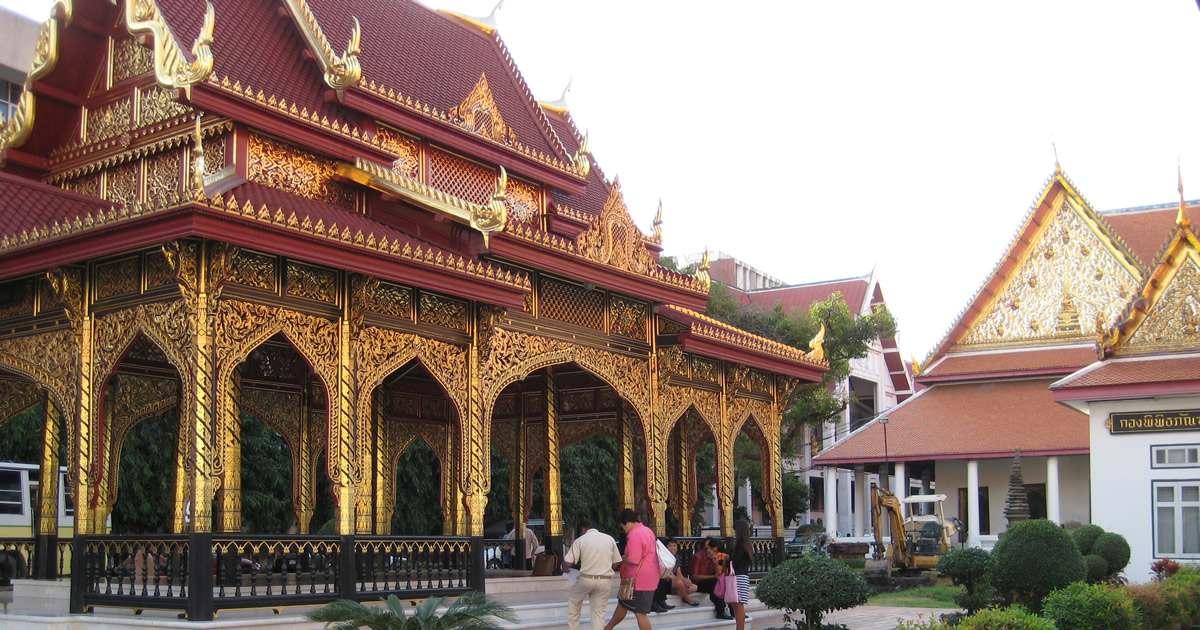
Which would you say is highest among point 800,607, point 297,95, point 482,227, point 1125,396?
point 297,95

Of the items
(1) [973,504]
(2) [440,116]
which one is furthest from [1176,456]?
(2) [440,116]

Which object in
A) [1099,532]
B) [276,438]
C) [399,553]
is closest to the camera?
[399,553]

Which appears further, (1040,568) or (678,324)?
(678,324)

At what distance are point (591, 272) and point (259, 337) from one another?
4.87 metres

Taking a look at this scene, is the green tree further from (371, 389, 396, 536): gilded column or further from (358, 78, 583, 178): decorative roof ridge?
(358, 78, 583, 178): decorative roof ridge

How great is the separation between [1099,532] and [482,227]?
11.7 m

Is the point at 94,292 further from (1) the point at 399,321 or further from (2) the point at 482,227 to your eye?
(2) the point at 482,227

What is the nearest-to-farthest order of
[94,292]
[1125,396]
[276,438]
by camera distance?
[94,292] → [1125,396] → [276,438]

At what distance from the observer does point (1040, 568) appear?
580 inches

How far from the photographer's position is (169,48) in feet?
37.2

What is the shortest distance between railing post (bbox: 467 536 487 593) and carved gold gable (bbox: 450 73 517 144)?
5128 millimetres

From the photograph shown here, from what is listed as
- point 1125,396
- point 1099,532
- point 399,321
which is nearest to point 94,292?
point 399,321

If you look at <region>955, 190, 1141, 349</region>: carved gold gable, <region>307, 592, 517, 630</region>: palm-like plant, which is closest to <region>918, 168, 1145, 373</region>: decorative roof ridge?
<region>955, 190, 1141, 349</region>: carved gold gable

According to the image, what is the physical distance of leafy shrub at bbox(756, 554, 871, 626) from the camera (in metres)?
11.9
